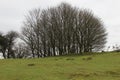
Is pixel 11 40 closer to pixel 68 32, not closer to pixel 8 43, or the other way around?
pixel 8 43

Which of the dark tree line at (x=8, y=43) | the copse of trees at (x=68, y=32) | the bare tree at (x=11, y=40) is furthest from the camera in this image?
the bare tree at (x=11, y=40)

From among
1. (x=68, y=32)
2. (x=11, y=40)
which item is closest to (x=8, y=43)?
(x=11, y=40)

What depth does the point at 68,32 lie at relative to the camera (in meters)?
62.0

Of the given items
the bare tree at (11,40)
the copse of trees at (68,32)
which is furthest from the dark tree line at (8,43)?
the copse of trees at (68,32)

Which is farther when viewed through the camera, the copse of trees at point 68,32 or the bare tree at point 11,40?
the bare tree at point 11,40

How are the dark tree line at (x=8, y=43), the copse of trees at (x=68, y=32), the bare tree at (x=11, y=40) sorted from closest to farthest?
the copse of trees at (x=68, y=32)
the dark tree line at (x=8, y=43)
the bare tree at (x=11, y=40)

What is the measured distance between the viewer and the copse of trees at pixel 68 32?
204 ft

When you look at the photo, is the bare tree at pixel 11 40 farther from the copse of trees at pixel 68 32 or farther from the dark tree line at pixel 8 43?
the copse of trees at pixel 68 32

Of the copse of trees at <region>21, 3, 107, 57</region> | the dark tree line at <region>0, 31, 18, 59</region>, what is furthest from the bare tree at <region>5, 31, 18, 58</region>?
the copse of trees at <region>21, 3, 107, 57</region>

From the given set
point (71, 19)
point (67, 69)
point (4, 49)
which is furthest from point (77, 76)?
point (4, 49)

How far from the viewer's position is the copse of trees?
6228cm

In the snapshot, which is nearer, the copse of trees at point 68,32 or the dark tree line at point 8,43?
the copse of trees at point 68,32

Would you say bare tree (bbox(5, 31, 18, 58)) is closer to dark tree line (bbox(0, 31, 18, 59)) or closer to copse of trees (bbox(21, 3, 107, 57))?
dark tree line (bbox(0, 31, 18, 59))

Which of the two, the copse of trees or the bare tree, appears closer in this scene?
the copse of trees
